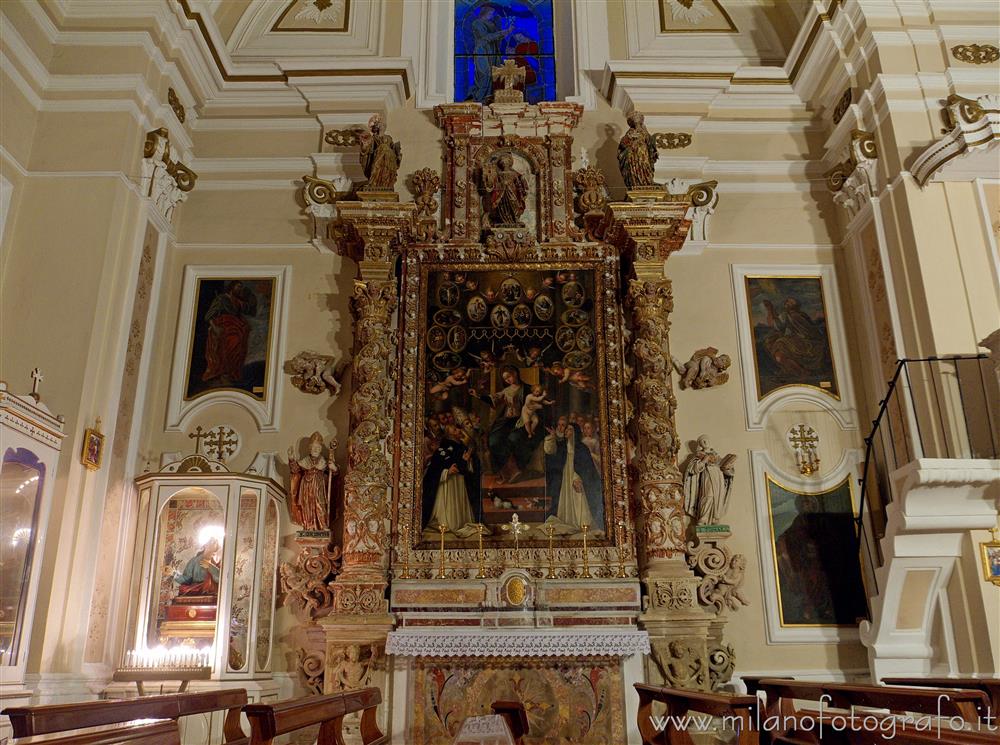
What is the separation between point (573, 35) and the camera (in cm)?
1115

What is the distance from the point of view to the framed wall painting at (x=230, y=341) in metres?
9.34

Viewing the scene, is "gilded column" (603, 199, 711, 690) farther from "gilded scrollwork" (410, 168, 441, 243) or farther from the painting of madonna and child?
"gilded scrollwork" (410, 168, 441, 243)

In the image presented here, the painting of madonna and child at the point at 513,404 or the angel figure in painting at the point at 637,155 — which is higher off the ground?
the angel figure in painting at the point at 637,155

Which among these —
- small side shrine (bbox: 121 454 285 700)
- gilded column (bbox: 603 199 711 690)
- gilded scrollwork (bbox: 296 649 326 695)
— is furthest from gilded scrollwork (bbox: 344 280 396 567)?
gilded column (bbox: 603 199 711 690)

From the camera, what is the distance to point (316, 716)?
4895 millimetres

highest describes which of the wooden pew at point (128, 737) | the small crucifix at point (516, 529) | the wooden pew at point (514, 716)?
the small crucifix at point (516, 529)

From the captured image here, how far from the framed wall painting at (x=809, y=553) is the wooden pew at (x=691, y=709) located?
107 inches

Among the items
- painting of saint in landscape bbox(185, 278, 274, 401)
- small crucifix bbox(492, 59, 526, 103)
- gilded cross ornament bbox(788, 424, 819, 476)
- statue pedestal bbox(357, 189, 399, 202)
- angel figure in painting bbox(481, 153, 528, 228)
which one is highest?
small crucifix bbox(492, 59, 526, 103)

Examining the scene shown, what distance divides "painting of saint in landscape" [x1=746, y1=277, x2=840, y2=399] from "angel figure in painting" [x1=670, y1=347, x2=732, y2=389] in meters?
0.43

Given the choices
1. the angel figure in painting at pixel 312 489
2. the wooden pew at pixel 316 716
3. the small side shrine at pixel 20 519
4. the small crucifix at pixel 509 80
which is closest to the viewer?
the wooden pew at pixel 316 716

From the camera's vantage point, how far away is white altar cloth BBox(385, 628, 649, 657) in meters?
7.83

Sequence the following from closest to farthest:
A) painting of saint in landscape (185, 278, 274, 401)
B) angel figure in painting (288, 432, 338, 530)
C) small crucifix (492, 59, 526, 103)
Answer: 1. angel figure in painting (288, 432, 338, 530)
2. painting of saint in landscape (185, 278, 274, 401)
3. small crucifix (492, 59, 526, 103)

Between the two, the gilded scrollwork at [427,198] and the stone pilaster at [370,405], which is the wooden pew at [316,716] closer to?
the stone pilaster at [370,405]

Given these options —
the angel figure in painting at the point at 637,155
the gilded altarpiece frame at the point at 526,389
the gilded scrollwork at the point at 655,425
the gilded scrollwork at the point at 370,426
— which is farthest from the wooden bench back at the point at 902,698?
the angel figure in painting at the point at 637,155
